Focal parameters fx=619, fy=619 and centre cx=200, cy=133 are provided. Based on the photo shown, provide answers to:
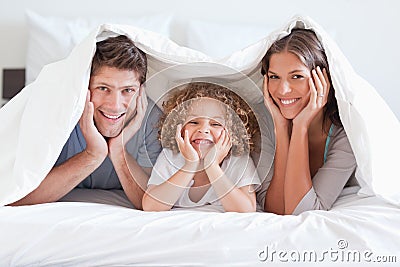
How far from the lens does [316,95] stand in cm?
146

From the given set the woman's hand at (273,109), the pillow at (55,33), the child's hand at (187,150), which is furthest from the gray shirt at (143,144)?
the pillow at (55,33)

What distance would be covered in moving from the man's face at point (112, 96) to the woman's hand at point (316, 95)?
1.35 feet

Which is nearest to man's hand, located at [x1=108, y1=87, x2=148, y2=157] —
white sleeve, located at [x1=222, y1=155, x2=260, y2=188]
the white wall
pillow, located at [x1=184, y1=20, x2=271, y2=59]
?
white sleeve, located at [x1=222, y1=155, x2=260, y2=188]

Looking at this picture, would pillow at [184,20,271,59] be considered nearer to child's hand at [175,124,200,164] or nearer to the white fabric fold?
the white fabric fold

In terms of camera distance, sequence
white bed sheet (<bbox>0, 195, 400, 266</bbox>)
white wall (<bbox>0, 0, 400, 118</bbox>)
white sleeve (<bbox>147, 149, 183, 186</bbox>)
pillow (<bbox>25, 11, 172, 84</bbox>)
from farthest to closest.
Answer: white wall (<bbox>0, 0, 400, 118</bbox>) → pillow (<bbox>25, 11, 172, 84</bbox>) → white sleeve (<bbox>147, 149, 183, 186</bbox>) → white bed sheet (<bbox>0, 195, 400, 266</bbox>)

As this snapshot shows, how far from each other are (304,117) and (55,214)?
0.62 metres

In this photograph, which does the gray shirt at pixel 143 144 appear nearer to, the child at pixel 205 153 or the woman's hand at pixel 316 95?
the child at pixel 205 153

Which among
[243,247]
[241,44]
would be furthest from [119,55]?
[241,44]

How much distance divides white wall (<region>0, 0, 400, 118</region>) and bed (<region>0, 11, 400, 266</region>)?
1.16 m

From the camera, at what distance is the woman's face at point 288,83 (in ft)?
4.85

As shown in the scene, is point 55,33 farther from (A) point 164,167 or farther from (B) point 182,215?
(B) point 182,215

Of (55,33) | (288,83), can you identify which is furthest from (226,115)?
(55,33)

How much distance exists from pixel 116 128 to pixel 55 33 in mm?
1041

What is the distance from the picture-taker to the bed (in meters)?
1.21
